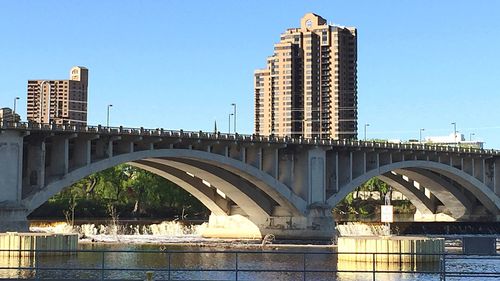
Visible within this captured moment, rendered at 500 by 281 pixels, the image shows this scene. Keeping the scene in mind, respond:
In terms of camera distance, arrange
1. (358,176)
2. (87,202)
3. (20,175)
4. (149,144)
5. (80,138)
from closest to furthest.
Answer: (20,175) → (80,138) → (149,144) → (358,176) → (87,202)

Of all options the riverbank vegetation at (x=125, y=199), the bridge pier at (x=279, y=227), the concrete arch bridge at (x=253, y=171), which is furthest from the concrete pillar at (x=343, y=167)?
the riverbank vegetation at (x=125, y=199)

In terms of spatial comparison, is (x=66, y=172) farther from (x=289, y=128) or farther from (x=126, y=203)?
(x=289, y=128)

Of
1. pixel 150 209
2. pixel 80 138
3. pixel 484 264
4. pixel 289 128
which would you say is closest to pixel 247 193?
pixel 80 138

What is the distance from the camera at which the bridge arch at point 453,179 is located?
103 metres

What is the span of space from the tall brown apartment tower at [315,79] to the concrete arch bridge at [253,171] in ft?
165

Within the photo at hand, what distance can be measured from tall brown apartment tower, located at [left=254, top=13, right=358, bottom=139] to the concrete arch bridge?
165ft

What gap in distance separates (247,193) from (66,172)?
2787cm

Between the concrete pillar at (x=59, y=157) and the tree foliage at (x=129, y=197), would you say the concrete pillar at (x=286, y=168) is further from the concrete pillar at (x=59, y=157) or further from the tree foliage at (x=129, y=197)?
the tree foliage at (x=129, y=197)

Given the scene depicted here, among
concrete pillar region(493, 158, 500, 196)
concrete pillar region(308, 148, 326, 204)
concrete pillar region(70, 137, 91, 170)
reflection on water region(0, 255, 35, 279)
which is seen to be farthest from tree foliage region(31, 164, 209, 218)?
reflection on water region(0, 255, 35, 279)

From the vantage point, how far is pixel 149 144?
3223 inches

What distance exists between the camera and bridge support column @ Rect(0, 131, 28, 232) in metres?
70.0

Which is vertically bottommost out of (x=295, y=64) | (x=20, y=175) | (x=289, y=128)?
(x=20, y=175)

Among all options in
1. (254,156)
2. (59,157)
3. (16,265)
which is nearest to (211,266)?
(16,265)

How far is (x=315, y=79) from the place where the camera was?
603 feet
